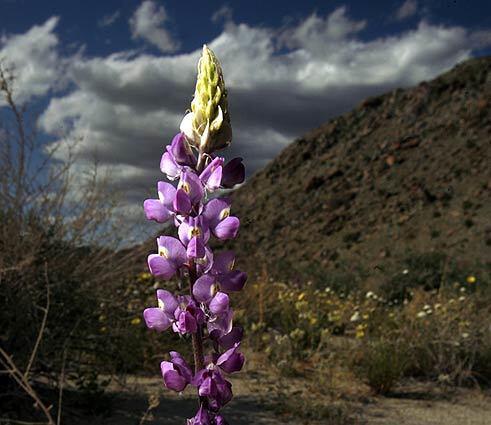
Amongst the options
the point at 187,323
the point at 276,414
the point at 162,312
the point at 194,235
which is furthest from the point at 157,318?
the point at 276,414

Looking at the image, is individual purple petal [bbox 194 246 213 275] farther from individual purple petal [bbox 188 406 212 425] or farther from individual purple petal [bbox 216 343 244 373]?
individual purple petal [bbox 188 406 212 425]

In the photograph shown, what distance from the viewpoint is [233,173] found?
1527 mm

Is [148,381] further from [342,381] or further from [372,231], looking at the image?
[372,231]

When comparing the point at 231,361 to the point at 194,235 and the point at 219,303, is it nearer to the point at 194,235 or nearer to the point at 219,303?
the point at 219,303

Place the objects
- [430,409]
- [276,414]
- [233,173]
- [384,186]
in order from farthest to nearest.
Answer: [384,186]
[430,409]
[276,414]
[233,173]

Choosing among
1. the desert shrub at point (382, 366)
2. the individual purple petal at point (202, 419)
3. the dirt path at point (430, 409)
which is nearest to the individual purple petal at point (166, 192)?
the individual purple petal at point (202, 419)

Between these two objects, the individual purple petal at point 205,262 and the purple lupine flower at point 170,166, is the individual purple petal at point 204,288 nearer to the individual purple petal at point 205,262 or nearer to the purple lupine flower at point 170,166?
the individual purple petal at point 205,262

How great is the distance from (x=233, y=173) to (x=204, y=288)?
0.96ft

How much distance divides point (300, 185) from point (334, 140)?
230 inches

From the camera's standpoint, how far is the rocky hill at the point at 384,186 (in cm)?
2408

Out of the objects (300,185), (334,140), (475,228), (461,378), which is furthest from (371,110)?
(461,378)

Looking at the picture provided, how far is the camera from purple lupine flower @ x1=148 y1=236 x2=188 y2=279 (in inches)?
57.2

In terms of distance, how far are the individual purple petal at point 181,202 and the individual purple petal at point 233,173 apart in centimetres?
10

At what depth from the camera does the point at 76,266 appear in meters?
5.32
